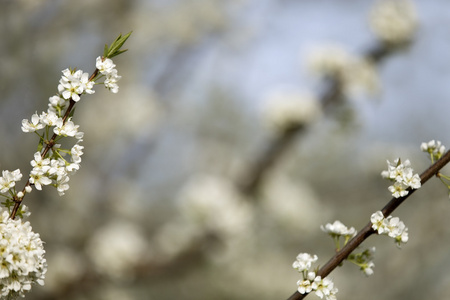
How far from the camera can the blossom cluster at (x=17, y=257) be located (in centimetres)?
116

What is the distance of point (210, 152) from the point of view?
27.1 ft

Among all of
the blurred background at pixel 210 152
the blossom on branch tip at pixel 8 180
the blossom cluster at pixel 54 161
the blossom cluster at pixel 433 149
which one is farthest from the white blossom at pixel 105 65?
the blurred background at pixel 210 152

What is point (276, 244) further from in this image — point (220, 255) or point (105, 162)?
point (220, 255)

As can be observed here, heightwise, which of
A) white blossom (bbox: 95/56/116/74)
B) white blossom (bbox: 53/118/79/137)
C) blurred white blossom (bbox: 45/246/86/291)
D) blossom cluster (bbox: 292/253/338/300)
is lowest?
blossom cluster (bbox: 292/253/338/300)

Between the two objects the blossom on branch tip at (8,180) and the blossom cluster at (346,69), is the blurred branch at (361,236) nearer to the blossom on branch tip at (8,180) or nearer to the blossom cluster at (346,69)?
the blossom on branch tip at (8,180)

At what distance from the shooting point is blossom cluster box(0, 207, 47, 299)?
116 cm

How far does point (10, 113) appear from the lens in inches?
209

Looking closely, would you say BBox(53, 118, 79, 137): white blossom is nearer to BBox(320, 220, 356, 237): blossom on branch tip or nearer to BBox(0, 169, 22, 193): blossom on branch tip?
BBox(0, 169, 22, 193): blossom on branch tip

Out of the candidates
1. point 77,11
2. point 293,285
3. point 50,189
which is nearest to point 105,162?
point 50,189

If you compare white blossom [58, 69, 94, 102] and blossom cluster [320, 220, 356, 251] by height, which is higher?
white blossom [58, 69, 94, 102]

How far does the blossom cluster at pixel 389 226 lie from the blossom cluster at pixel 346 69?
3014mm

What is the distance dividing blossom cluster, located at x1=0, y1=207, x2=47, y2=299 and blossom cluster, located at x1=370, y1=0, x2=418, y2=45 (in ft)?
12.1

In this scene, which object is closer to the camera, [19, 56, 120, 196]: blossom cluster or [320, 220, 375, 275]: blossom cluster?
[19, 56, 120, 196]: blossom cluster

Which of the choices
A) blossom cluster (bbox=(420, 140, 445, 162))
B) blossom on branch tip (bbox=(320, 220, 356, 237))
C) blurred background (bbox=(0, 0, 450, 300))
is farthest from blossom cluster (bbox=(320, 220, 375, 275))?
blurred background (bbox=(0, 0, 450, 300))
